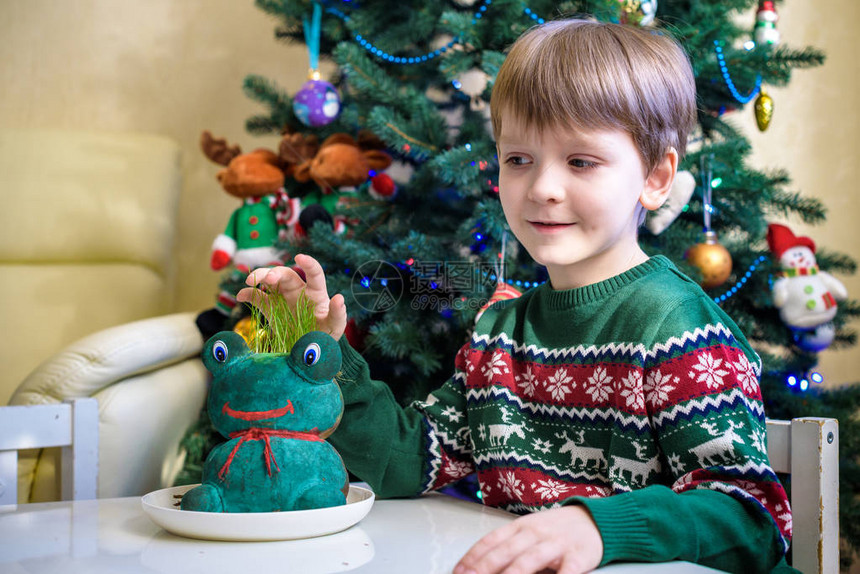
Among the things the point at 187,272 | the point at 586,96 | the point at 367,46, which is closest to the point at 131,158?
the point at 187,272

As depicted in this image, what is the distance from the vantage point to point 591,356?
64cm

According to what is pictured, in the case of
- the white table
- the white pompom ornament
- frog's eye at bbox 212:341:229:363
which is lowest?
the white table

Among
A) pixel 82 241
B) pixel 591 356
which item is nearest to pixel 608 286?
pixel 591 356

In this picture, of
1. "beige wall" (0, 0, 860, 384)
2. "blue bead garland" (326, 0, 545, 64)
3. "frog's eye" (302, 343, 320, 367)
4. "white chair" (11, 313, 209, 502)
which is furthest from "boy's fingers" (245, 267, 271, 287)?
"beige wall" (0, 0, 860, 384)

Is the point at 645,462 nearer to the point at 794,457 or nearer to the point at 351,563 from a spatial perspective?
the point at 794,457

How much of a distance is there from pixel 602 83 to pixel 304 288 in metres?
0.30

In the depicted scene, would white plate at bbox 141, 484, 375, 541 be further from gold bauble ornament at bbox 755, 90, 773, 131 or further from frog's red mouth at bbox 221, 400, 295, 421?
gold bauble ornament at bbox 755, 90, 773, 131

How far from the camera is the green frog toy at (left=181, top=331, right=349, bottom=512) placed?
0.49 metres

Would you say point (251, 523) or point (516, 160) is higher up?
point (516, 160)

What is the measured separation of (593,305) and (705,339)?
0.11 m

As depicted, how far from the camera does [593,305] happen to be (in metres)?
0.66

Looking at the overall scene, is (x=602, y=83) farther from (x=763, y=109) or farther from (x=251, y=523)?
(x=763, y=109)

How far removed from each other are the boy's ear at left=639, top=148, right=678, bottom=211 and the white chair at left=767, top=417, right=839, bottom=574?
22cm

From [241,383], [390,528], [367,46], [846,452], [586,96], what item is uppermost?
[367,46]
